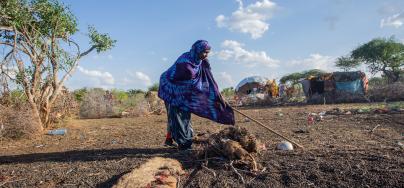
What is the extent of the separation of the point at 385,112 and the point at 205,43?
737 centimetres

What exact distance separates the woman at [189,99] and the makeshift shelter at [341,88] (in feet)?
46.9

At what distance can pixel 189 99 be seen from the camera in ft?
18.0

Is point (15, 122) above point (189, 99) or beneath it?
beneath

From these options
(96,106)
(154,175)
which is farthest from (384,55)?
(154,175)

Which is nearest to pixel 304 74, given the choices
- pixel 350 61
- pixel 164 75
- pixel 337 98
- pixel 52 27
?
pixel 350 61

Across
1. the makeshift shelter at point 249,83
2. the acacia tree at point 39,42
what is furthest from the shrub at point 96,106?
the makeshift shelter at point 249,83

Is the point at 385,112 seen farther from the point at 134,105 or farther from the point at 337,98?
the point at 134,105

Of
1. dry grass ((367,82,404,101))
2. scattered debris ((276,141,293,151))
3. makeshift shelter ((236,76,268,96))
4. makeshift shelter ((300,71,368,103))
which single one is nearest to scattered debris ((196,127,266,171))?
scattered debris ((276,141,293,151))

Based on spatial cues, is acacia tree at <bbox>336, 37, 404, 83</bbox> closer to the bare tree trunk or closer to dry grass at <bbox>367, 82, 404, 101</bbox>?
dry grass at <bbox>367, 82, 404, 101</bbox>

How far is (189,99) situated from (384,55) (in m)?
26.5

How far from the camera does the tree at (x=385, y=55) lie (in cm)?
2779

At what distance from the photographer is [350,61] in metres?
32.4

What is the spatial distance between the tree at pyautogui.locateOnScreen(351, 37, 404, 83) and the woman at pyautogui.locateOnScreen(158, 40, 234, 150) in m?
25.1

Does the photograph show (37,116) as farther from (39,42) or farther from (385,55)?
(385,55)
